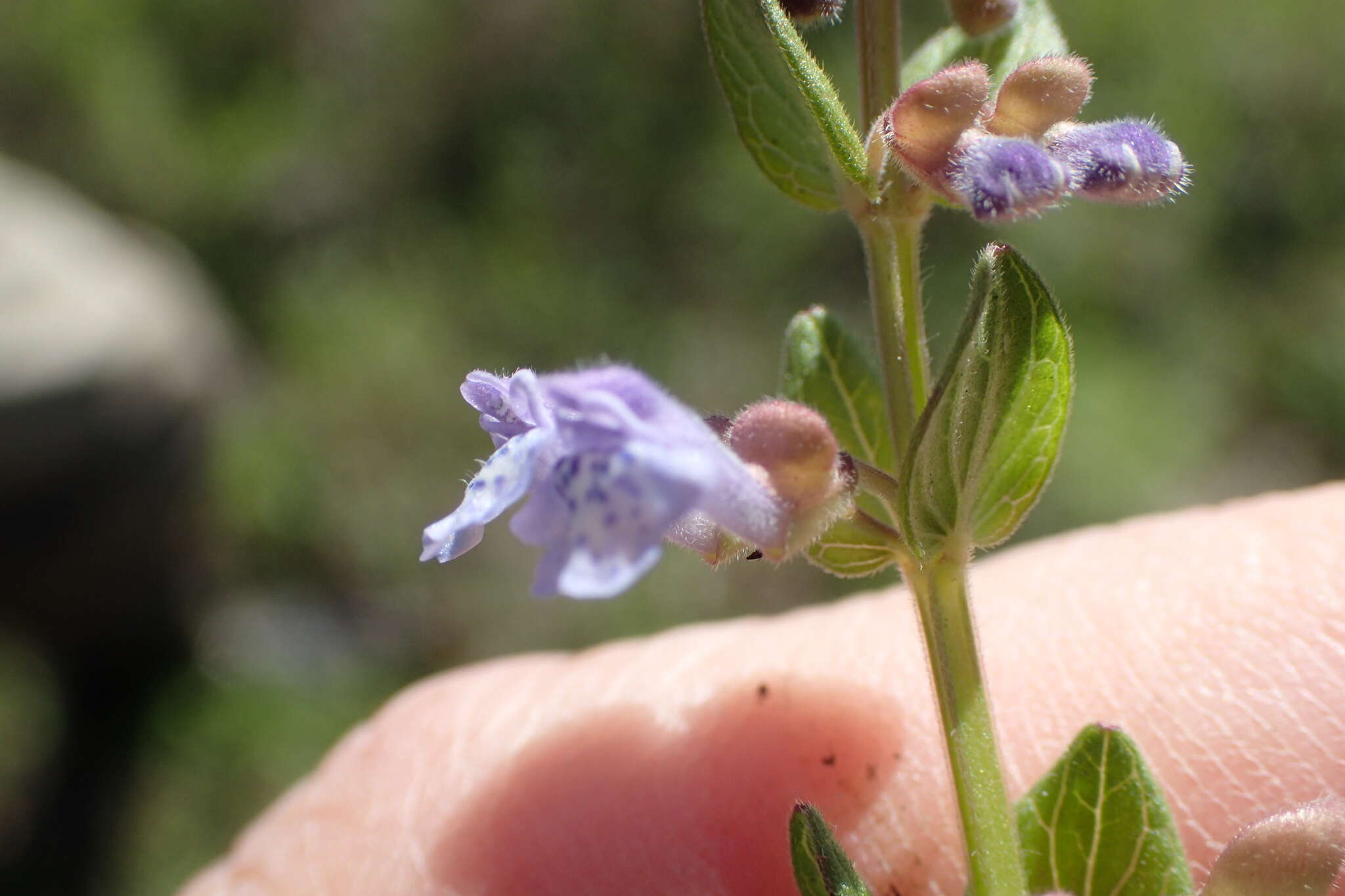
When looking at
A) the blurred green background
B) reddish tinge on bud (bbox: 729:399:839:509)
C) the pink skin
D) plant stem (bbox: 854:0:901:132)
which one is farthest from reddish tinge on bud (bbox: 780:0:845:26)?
the blurred green background

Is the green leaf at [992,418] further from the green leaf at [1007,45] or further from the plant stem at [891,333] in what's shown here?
the green leaf at [1007,45]

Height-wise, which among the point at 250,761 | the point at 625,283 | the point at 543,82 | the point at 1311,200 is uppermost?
the point at 543,82

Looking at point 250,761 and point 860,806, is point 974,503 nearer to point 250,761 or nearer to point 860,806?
point 860,806

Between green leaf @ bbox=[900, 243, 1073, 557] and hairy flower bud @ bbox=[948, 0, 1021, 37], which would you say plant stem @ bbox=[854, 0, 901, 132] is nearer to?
hairy flower bud @ bbox=[948, 0, 1021, 37]

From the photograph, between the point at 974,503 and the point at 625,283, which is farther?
the point at 625,283

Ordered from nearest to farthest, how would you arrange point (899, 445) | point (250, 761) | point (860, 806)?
point (899, 445) < point (860, 806) < point (250, 761)

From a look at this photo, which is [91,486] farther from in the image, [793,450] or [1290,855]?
[1290,855]

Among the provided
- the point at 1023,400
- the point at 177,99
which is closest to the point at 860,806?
the point at 1023,400
